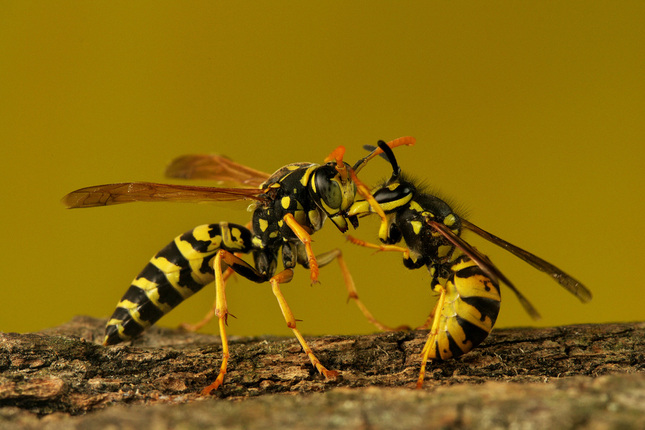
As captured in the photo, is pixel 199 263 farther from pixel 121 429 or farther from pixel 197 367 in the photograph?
pixel 121 429

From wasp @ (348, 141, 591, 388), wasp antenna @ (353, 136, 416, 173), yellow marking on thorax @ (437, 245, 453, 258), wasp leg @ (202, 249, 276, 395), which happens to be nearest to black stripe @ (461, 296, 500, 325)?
wasp @ (348, 141, 591, 388)

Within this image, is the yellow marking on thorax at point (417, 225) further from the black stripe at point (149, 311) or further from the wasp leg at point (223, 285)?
the black stripe at point (149, 311)

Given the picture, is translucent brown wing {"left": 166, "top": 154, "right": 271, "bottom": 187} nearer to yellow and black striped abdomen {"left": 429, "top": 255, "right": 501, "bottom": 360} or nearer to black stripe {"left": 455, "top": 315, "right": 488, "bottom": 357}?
yellow and black striped abdomen {"left": 429, "top": 255, "right": 501, "bottom": 360}

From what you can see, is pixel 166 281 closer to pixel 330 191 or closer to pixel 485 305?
pixel 330 191

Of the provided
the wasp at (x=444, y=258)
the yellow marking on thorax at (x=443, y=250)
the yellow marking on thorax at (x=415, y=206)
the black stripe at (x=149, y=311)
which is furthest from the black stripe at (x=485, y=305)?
the black stripe at (x=149, y=311)

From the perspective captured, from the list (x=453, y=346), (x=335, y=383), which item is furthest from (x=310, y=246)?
(x=453, y=346)
